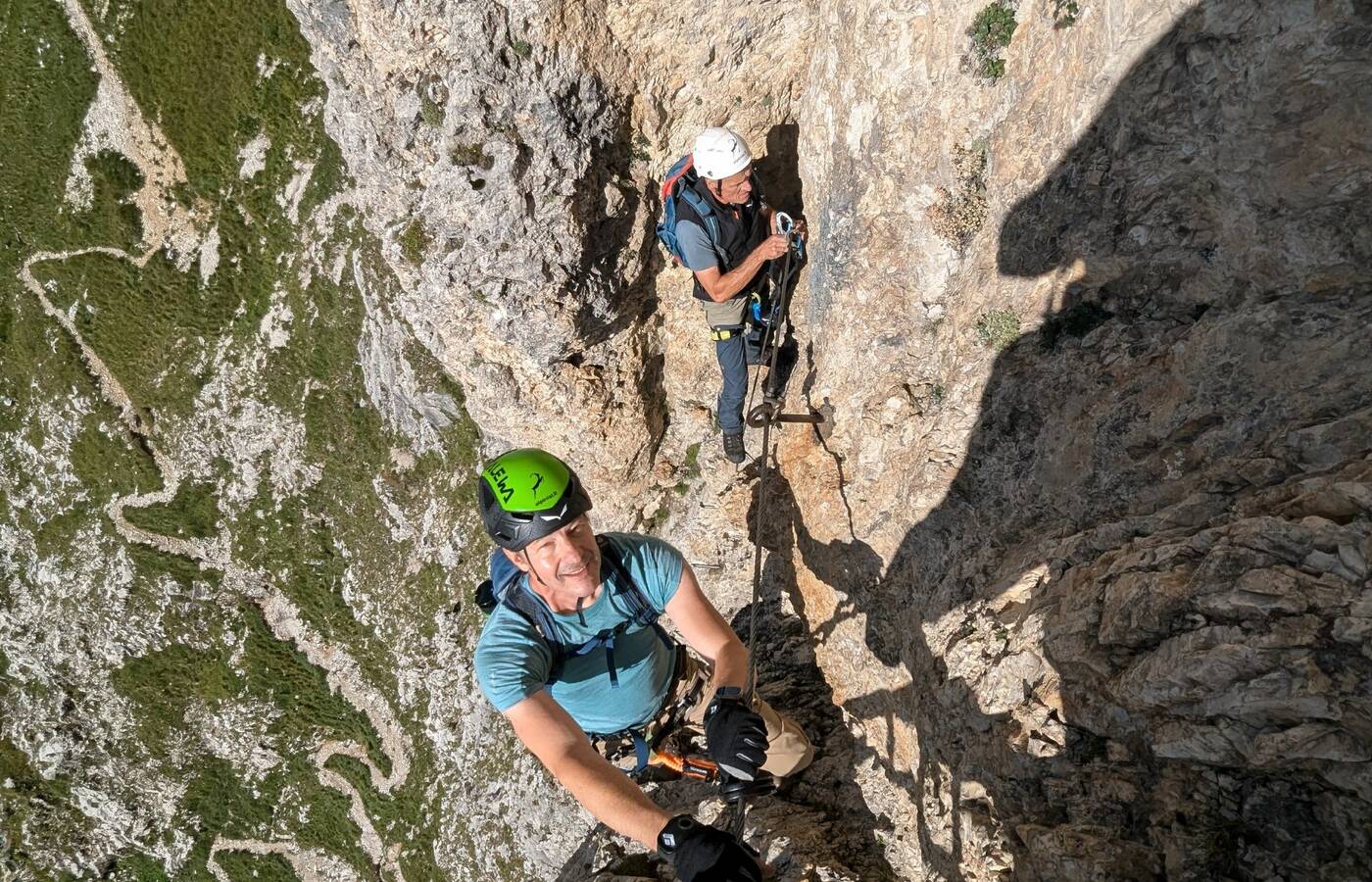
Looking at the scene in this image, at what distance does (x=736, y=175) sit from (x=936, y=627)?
6.49 m

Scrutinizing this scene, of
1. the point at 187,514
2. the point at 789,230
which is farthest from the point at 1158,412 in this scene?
the point at 187,514

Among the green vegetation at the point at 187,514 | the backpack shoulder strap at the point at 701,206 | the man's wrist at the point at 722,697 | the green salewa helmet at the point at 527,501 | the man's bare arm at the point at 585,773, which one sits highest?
the green vegetation at the point at 187,514

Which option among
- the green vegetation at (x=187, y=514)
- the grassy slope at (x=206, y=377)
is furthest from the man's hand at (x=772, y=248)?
the green vegetation at (x=187, y=514)

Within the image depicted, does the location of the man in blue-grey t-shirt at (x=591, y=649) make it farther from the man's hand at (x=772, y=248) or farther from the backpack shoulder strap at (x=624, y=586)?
the man's hand at (x=772, y=248)

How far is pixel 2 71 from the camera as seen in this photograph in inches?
895

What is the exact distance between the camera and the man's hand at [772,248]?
33.9 ft

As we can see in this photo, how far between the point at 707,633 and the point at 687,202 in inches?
253

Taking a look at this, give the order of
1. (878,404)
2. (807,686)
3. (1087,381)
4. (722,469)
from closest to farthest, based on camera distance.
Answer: (1087,381)
(878,404)
(807,686)
(722,469)

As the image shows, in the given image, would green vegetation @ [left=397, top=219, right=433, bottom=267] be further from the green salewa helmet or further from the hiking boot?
the green salewa helmet

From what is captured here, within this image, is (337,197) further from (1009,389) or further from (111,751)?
(111,751)

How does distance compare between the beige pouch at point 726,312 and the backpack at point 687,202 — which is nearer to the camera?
the backpack at point 687,202

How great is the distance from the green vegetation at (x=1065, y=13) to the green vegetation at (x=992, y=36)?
1.82ft

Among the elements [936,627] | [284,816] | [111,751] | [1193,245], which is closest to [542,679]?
[936,627]

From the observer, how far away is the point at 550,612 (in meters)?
6.12
